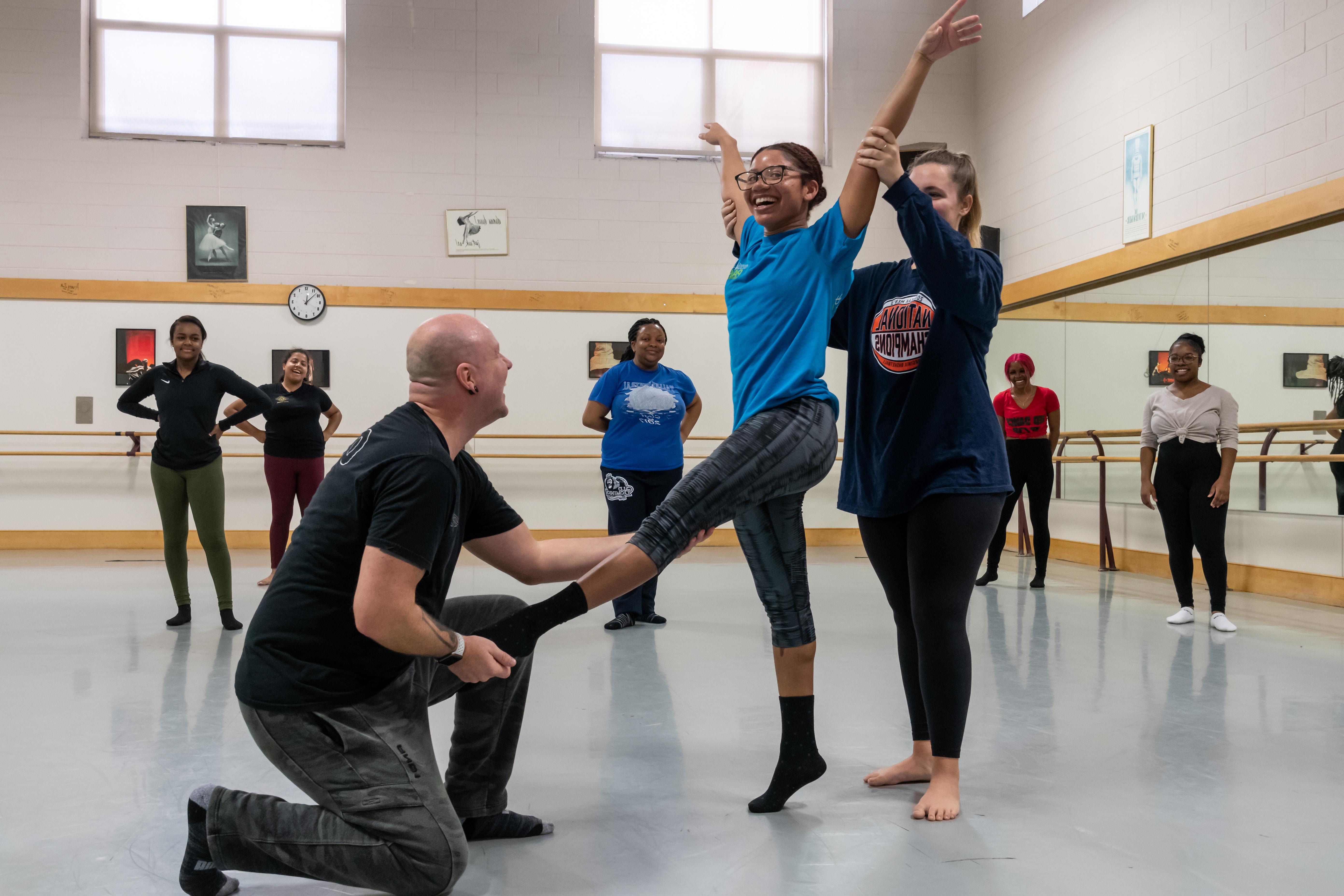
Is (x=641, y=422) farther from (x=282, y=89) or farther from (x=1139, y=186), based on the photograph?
(x=282, y=89)

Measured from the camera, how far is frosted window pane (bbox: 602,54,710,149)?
342 inches

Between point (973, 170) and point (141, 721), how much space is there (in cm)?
273

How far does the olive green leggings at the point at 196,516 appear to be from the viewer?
4.35 metres

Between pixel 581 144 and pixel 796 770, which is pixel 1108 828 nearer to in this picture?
pixel 796 770

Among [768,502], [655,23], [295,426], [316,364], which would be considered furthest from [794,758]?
[655,23]

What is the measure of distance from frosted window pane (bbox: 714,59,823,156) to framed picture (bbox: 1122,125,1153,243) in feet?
9.82

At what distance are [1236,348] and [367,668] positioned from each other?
586 centimetres

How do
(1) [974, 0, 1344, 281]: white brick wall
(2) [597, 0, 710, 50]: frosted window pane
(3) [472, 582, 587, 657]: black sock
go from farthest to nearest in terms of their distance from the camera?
(2) [597, 0, 710, 50]: frosted window pane
(1) [974, 0, 1344, 281]: white brick wall
(3) [472, 582, 587, 657]: black sock

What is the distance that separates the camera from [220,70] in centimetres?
822

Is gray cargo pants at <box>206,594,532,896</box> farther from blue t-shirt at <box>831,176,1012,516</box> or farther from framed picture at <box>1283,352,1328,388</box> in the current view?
framed picture at <box>1283,352,1328,388</box>

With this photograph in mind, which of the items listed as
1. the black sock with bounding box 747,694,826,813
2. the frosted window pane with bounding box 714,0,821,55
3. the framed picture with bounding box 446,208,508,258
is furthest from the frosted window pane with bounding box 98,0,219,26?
the black sock with bounding box 747,694,826,813

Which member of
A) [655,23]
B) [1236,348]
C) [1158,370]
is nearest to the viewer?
[1236,348]

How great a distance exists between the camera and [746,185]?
2.02 metres

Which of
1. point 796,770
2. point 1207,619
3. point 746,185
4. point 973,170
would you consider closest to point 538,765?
point 796,770
